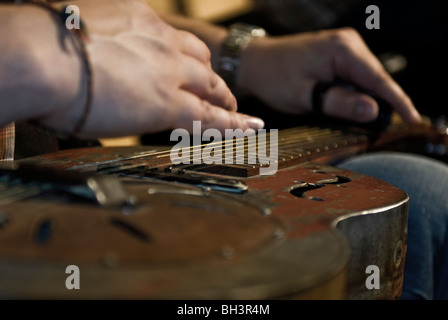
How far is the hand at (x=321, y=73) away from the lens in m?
1.21

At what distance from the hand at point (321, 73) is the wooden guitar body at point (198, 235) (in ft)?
1.78

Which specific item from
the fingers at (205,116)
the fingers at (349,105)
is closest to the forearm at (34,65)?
the fingers at (205,116)

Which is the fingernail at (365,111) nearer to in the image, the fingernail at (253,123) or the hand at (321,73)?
the hand at (321,73)

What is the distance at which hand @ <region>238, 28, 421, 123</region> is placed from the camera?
1206 millimetres

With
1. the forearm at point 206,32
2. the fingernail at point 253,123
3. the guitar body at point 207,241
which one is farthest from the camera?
the forearm at point 206,32

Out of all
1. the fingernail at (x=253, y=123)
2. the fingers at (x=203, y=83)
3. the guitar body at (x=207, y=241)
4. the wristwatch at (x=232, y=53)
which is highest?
the wristwatch at (x=232, y=53)

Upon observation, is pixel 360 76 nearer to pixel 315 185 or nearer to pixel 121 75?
pixel 315 185

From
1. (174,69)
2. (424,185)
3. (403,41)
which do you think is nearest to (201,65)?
(174,69)

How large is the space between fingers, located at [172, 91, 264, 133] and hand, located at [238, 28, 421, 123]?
54 centimetres

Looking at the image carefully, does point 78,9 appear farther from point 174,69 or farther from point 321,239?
point 321,239
